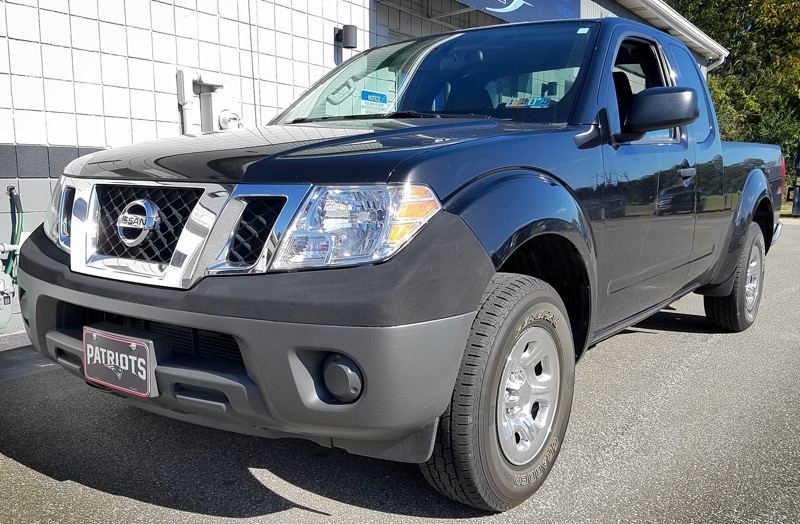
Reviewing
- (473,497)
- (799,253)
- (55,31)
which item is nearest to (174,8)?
(55,31)

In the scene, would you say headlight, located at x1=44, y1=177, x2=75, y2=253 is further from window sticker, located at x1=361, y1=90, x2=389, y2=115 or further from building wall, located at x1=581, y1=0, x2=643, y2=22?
building wall, located at x1=581, y1=0, x2=643, y2=22

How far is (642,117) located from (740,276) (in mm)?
2184

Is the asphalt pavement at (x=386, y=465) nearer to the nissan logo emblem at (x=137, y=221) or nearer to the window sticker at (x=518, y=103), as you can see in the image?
the nissan logo emblem at (x=137, y=221)

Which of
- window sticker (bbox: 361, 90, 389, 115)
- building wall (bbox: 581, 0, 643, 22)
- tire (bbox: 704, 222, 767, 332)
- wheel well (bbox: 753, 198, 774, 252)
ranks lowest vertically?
tire (bbox: 704, 222, 767, 332)

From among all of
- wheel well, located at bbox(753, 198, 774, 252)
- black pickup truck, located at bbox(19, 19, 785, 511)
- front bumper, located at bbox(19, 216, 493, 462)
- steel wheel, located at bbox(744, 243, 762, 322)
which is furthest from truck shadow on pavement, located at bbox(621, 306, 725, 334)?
front bumper, located at bbox(19, 216, 493, 462)

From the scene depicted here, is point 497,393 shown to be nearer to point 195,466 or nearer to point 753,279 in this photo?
point 195,466

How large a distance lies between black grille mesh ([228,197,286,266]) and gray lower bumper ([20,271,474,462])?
176mm

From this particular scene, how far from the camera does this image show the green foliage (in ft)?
77.5

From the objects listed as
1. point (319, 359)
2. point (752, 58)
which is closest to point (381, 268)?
point (319, 359)

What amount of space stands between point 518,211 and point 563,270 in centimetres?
58

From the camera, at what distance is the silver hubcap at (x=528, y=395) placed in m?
2.27

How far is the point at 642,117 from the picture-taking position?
2.84 metres

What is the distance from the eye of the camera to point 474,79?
10.4 ft

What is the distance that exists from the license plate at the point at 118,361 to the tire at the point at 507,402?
875 mm
